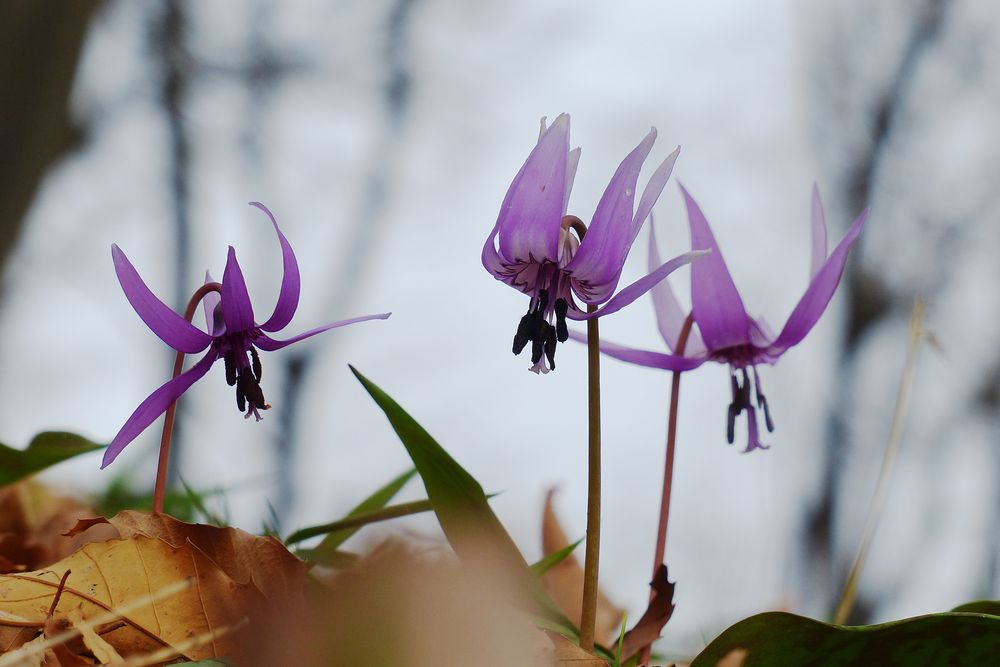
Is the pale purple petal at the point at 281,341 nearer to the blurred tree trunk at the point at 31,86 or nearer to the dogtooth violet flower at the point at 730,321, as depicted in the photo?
the dogtooth violet flower at the point at 730,321

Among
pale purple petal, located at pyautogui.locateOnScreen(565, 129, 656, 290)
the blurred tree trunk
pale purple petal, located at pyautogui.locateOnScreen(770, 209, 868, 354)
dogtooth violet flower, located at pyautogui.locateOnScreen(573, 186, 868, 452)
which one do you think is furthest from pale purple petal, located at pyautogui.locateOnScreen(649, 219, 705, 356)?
the blurred tree trunk

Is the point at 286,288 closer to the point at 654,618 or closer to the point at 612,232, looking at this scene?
the point at 612,232

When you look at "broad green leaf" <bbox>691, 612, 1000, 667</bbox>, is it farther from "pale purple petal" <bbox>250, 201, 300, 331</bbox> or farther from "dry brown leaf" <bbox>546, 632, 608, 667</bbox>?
"pale purple petal" <bbox>250, 201, 300, 331</bbox>

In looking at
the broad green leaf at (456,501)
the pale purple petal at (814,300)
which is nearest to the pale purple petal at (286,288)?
the broad green leaf at (456,501)

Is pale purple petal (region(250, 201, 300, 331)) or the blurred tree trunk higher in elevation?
the blurred tree trunk

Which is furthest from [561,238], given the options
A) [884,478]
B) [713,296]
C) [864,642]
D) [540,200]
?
[884,478]

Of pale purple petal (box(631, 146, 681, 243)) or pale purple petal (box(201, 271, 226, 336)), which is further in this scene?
pale purple petal (box(201, 271, 226, 336))
